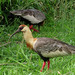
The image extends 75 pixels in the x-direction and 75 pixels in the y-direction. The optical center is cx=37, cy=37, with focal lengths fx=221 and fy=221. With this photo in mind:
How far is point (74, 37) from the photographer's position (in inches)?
248

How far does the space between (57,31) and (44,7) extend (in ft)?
4.34

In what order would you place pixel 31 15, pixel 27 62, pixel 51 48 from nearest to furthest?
pixel 51 48 → pixel 27 62 → pixel 31 15

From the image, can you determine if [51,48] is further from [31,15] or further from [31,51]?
[31,15]

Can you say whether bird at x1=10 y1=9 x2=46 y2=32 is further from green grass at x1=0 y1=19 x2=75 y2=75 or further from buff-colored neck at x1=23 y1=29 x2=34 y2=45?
buff-colored neck at x1=23 y1=29 x2=34 y2=45

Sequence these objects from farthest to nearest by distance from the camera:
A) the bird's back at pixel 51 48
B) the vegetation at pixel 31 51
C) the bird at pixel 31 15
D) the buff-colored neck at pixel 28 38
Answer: the bird at pixel 31 15 < the buff-colored neck at pixel 28 38 < the bird's back at pixel 51 48 < the vegetation at pixel 31 51

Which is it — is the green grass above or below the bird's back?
below

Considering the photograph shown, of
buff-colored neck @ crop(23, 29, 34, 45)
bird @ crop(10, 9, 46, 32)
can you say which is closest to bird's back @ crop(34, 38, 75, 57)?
buff-colored neck @ crop(23, 29, 34, 45)

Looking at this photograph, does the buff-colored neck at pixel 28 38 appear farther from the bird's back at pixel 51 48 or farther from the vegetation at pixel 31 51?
the vegetation at pixel 31 51

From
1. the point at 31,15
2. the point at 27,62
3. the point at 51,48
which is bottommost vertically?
the point at 31,15

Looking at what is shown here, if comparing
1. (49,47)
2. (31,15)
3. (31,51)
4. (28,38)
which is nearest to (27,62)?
(28,38)

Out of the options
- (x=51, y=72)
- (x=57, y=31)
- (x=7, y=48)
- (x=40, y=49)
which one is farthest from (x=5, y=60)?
(x=57, y=31)

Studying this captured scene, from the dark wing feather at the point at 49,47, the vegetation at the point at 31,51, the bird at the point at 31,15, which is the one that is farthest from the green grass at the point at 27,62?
the bird at the point at 31,15

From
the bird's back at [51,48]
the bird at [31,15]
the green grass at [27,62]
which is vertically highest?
the bird's back at [51,48]

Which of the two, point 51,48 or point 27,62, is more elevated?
point 51,48
